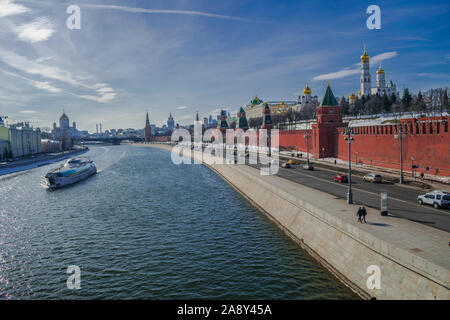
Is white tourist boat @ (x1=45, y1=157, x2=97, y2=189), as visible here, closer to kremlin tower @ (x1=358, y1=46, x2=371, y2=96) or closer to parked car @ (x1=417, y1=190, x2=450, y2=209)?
parked car @ (x1=417, y1=190, x2=450, y2=209)

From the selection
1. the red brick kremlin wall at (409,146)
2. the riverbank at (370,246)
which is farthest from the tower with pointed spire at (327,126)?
the riverbank at (370,246)

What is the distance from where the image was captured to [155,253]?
17.0m

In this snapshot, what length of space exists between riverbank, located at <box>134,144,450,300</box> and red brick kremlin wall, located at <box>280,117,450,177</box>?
13354mm

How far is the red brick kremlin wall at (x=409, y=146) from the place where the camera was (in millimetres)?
27391

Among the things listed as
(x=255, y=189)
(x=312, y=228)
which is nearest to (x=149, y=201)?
(x=255, y=189)

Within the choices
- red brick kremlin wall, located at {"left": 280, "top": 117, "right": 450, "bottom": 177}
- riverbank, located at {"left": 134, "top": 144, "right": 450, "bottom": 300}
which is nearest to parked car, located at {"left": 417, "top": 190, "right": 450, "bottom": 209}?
riverbank, located at {"left": 134, "top": 144, "right": 450, "bottom": 300}

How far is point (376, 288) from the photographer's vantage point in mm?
11078

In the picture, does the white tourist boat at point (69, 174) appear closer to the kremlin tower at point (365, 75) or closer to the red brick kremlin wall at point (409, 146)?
the red brick kremlin wall at point (409, 146)

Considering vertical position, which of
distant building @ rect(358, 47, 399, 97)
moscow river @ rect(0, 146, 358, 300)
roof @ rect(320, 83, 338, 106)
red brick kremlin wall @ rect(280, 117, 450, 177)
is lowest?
moscow river @ rect(0, 146, 358, 300)

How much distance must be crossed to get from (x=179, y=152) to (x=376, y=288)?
3875 inches

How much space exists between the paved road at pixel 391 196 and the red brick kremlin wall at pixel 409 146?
528 cm

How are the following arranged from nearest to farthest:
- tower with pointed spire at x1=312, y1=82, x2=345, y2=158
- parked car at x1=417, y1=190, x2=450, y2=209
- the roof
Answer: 1. parked car at x1=417, y1=190, x2=450, y2=209
2. tower with pointed spire at x1=312, y1=82, x2=345, y2=158
3. the roof

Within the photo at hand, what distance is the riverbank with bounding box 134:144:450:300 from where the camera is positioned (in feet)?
31.6

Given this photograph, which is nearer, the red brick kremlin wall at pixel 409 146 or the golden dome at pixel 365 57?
the red brick kremlin wall at pixel 409 146
